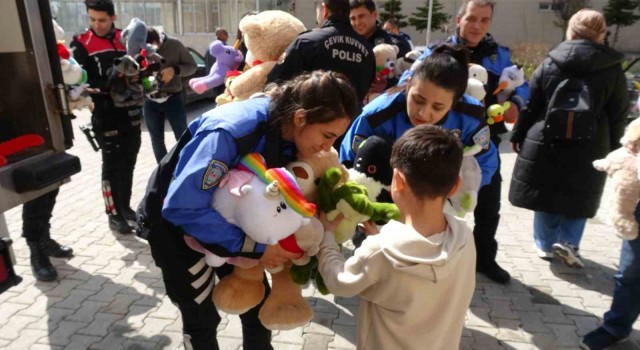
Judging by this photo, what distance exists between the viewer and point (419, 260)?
1.61m

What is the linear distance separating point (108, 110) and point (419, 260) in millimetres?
3325

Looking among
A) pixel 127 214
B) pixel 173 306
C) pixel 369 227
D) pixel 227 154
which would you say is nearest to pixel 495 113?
pixel 369 227

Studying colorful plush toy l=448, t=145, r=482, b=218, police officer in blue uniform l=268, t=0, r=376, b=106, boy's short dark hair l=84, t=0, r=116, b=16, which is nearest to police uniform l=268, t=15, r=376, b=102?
police officer in blue uniform l=268, t=0, r=376, b=106

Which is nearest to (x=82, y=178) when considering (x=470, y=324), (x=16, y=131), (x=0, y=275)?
(x=16, y=131)

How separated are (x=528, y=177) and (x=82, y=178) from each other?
5147 mm

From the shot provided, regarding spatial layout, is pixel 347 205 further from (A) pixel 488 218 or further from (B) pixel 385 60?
(B) pixel 385 60

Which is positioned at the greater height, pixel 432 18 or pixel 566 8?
pixel 566 8

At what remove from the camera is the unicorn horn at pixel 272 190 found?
5.58 feet

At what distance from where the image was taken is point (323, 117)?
179 centimetres

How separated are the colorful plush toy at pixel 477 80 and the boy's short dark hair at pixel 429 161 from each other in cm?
139

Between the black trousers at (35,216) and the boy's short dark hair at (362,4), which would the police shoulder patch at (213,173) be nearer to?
the black trousers at (35,216)

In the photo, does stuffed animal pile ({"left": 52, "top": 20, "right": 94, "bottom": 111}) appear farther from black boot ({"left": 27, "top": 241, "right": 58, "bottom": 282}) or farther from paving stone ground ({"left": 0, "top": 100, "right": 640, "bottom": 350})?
paving stone ground ({"left": 0, "top": 100, "right": 640, "bottom": 350})

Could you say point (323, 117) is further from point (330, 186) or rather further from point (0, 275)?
point (0, 275)

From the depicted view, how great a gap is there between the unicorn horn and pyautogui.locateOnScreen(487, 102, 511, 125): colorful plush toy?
2.14 m
